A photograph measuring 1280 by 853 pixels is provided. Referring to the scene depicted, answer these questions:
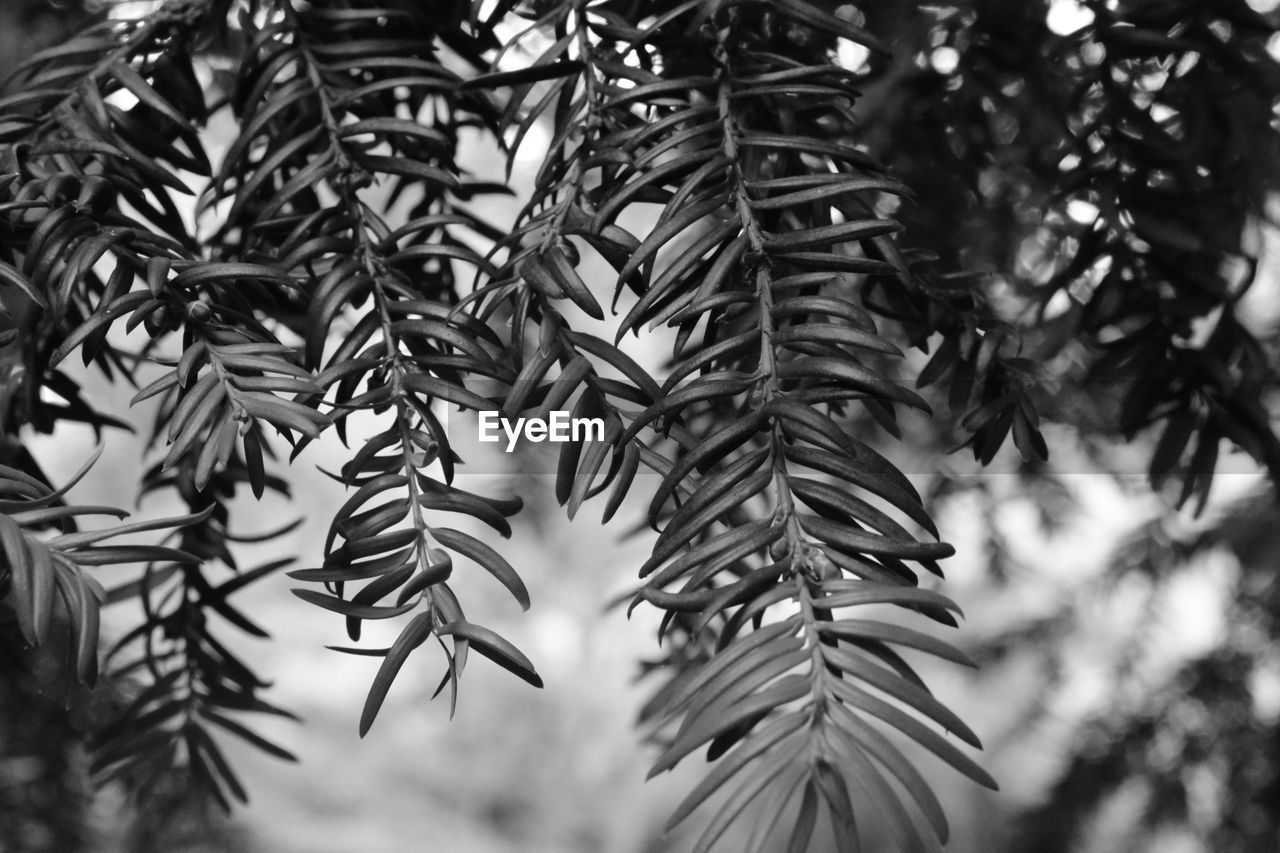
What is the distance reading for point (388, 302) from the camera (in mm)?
271

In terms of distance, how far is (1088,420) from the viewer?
64cm

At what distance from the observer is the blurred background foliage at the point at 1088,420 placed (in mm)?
368

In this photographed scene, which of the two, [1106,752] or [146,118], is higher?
[146,118]

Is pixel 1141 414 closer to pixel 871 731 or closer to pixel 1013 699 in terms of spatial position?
pixel 871 731

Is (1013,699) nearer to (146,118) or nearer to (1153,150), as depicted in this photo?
(1153,150)

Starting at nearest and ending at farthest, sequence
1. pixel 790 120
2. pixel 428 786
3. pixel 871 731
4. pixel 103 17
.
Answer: pixel 871 731, pixel 790 120, pixel 103 17, pixel 428 786

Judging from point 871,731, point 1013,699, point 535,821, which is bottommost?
point 535,821

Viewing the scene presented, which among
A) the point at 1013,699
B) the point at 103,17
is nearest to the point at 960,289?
the point at 103,17

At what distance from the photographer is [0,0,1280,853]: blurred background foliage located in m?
0.37

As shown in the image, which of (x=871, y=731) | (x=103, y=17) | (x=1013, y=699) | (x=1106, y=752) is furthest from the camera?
(x=1013, y=699)

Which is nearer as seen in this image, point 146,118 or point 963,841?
point 146,118

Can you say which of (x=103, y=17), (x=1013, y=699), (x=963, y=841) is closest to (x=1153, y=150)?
(x=103, y=17)

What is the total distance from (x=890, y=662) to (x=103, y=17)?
1.41 ft

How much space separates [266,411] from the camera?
0.23 metres
